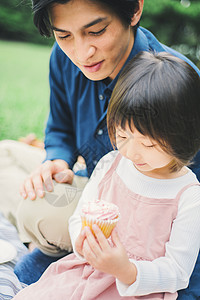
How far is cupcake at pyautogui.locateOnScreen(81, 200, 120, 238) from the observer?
156cm

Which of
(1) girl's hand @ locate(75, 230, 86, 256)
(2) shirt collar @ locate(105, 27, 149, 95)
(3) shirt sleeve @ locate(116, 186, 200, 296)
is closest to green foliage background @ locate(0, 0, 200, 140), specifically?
(2) shirt collar @ locate(105, 27, 149, 95)

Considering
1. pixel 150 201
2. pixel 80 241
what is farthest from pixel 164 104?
pixel 80 241

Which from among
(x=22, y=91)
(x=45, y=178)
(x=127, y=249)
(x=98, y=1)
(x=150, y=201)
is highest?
(x=98, y=1)

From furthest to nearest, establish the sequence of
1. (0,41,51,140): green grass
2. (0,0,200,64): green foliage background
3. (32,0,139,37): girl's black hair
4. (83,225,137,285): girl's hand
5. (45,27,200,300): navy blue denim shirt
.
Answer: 1. (0,0,200,64): green foliage background
2. (0,41,51,140): green grass
3. (45,27,200,300): navy blue denim shirt
4. (32,0,139,37): girl's black hair
5. (83,225,137,285): girl's hand

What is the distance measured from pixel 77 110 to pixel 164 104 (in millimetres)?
1113

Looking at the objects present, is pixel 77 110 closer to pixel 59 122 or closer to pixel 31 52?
pixel 59 122

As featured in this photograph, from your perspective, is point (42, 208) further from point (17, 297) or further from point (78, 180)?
point (17, 297)

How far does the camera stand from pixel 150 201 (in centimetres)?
172

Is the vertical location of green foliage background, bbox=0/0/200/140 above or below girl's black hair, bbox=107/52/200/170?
below

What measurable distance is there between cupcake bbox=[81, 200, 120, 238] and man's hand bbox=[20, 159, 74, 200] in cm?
81

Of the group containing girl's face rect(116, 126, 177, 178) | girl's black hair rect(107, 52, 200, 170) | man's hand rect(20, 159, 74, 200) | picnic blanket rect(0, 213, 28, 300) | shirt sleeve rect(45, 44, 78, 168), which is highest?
girl's black hair rect(107, 52, 200, 170)

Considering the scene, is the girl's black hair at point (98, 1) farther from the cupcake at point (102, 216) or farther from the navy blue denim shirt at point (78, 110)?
the cupcake at point (102, 216)

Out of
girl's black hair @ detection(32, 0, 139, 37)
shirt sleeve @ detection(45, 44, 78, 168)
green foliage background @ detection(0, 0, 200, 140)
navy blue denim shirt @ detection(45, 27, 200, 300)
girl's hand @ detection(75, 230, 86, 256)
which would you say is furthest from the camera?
green foliage background @ detection(0, 0, 200, 140)

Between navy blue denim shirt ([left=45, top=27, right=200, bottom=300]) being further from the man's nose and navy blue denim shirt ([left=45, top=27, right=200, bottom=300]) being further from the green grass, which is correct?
the green grass
